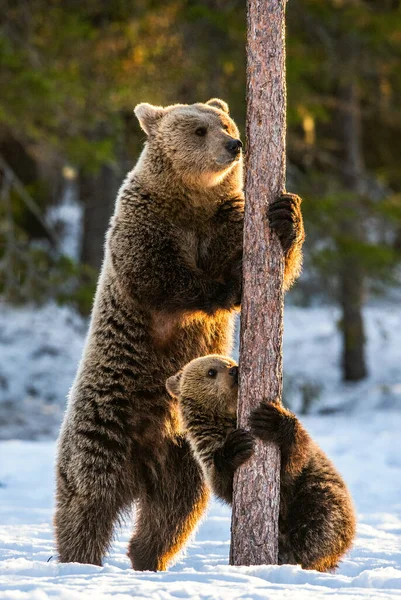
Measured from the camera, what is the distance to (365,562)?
560 cm

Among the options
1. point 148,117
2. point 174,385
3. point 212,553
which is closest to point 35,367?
point 212,553

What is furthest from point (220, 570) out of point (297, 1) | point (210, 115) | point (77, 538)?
point (297, 1)

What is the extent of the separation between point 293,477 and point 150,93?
8439 mm

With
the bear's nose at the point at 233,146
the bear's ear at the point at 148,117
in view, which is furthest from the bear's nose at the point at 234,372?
the bear's ear at the point at 148,117

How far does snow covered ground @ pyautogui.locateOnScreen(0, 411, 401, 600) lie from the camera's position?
3.81m

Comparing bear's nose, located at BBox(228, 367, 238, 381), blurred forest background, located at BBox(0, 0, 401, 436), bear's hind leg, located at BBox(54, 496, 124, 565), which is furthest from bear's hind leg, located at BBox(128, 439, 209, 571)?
blurred forest background, located at BBox(0, 0, 401, 436)

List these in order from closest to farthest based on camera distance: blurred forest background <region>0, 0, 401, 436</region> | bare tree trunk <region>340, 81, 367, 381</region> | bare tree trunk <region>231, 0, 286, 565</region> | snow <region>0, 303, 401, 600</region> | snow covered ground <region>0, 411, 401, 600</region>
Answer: snow covered ground <region>0, 411, 401, 600</region>, snow <region>0, 303, 401, 600</region>, bare tree trunk <region>231, 0, 286, 565</region>, blurred forest background <region>0, 0, 401, 436</region>, bare tree trunk <region>340, 81, 367, 381</region>

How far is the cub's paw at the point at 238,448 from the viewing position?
4.67 metres

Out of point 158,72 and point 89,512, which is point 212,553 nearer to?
point 89,512

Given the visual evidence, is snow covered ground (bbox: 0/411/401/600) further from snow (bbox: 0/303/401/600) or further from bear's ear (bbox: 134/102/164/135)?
bear's ear (bbox: 134/102/164/135)

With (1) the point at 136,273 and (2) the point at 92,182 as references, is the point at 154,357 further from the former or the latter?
(2) the point at 92,182

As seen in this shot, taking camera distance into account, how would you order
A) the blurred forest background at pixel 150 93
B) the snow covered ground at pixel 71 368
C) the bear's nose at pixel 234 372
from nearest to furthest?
the bear's nose at pixel 234 372 < the blurred forest background at pixel 150 93 < the snow covered ground at pixel 71 368

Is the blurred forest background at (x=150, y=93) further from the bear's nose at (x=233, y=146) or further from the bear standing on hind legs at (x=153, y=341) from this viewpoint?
the bear's nose at (x=233, y=146)

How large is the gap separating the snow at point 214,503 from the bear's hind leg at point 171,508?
0.25 metres
